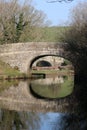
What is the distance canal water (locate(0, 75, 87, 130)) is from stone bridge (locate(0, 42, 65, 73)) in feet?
41.5

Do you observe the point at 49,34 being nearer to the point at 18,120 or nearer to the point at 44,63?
the point at 44,63

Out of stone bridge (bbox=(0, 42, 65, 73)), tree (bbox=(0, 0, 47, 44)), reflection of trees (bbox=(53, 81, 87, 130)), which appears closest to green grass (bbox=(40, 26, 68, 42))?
tree (bbox=(0, 0, 47, 44))

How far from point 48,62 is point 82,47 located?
1194 inches

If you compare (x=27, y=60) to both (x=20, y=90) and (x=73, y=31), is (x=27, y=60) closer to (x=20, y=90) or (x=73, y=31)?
(x=73, y=31)

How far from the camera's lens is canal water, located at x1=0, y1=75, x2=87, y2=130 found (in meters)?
17.0

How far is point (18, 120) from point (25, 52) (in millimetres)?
27936

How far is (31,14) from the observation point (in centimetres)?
5397

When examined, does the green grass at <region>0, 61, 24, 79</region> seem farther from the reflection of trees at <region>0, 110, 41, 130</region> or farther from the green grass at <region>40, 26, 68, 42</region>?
the reflection of trees at <region>0, 110, 41, 130</region>

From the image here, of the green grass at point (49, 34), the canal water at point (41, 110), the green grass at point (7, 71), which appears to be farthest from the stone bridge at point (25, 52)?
the canal water at point (41, 110)

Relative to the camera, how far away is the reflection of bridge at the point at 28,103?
2222cm

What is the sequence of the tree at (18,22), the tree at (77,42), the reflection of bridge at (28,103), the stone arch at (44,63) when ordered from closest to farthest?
the reflection of bridge at (28,103) < the tree at (77,42) < the tree at (18,22) < the stone arch at (44,63)

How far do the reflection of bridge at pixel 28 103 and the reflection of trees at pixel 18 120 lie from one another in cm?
177

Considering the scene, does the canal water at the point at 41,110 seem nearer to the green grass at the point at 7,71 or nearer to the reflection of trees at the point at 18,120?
the reflection of trees at the point at 18,120

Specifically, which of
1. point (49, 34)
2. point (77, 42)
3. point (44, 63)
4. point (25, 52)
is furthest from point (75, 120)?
point (44, 63)
